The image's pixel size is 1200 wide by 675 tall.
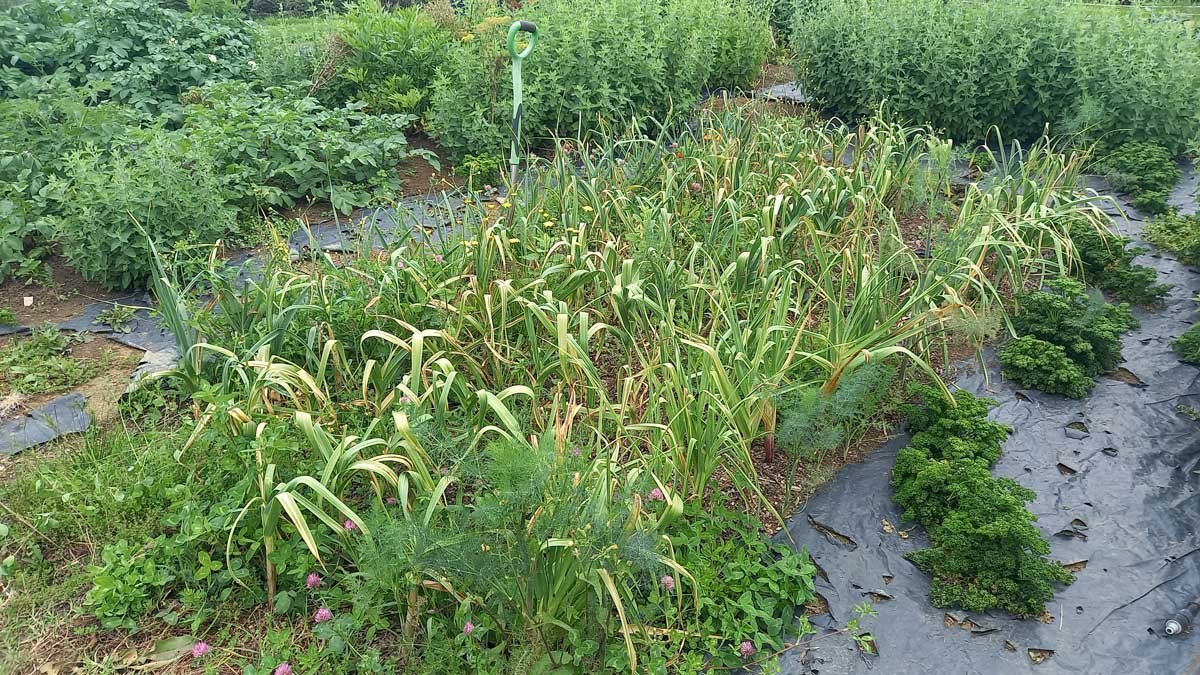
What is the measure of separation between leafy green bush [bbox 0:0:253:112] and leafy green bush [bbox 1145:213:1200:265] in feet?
19.3

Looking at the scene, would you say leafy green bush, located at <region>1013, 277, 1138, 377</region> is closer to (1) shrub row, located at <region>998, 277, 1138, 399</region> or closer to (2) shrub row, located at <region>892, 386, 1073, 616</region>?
(1) shrub row, located at <region>998, 277, 1138, 399</region>

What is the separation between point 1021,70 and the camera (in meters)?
5.54

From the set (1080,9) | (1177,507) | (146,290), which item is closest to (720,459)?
(1177,507)

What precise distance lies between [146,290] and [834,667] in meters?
3.54

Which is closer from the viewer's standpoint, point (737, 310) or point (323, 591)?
point (323, 591)

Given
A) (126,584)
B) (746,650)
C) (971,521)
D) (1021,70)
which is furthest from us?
(1021,70)

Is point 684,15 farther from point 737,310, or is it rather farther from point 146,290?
point 146,290

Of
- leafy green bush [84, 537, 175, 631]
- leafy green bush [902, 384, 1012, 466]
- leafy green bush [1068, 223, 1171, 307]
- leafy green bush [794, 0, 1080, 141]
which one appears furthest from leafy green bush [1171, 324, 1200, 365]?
leafy green bush [84, 537, 175, 631]

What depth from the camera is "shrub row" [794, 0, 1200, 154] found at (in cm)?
507

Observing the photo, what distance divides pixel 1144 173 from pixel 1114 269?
1.35 meters

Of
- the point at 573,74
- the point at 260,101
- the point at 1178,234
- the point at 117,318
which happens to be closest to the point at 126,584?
the point at 117,318

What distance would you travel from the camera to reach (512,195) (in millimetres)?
3756

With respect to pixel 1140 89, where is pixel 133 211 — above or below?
below

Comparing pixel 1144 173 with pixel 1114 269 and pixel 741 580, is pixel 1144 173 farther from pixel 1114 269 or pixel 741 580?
pixel 741 580
